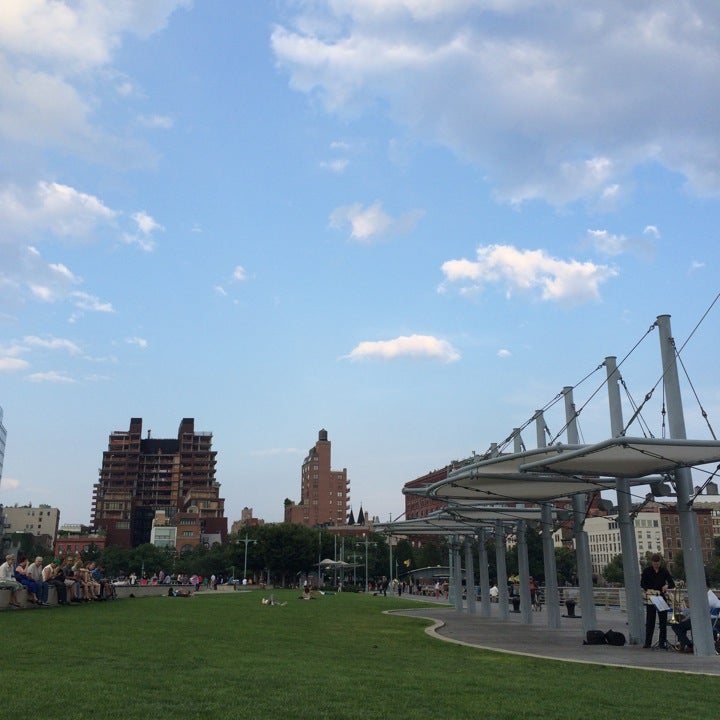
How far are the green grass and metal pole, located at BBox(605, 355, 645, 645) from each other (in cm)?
490

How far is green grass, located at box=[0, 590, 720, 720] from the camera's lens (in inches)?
285

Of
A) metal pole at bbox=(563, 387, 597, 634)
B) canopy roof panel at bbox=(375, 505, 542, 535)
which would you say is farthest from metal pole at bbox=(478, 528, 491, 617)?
metal pole at bbox=(563, 387, 597, 634)

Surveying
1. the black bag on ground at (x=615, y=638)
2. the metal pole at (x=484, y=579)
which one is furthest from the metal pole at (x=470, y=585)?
the black bag on ground at (x=615, y=638)

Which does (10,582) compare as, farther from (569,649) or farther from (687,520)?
(687,520)

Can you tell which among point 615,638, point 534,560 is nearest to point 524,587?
point 615,638

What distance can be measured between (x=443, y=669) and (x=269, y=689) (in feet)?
11.1

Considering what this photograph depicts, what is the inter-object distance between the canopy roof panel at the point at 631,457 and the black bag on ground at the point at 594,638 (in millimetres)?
3525

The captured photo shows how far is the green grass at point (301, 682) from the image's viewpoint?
723 cm

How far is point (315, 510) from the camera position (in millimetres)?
190375

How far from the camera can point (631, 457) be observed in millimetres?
15070

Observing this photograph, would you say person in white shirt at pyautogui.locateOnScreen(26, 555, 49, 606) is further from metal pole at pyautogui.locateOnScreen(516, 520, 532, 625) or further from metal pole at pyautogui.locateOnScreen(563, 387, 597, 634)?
metal pole at pyautogui.locateOnScreen(563, 387, 597, 634)

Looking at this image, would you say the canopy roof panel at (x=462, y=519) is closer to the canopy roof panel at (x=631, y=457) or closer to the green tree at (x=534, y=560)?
the canopy roof panel at (x=631, y=457)

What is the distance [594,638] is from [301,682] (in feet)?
33.3

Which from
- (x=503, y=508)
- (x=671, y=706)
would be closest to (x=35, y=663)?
(x=671, y=706)
